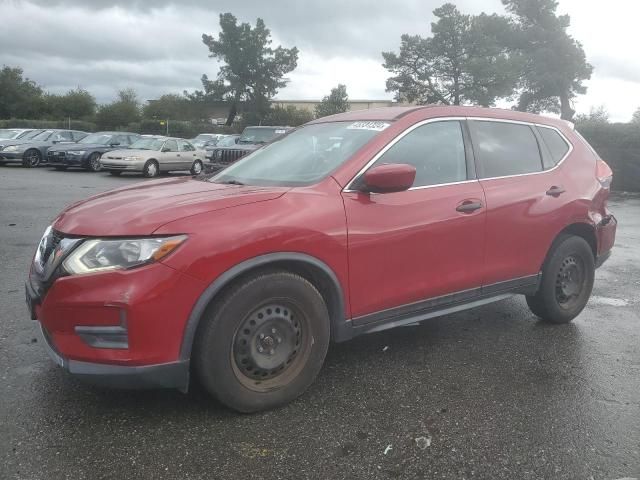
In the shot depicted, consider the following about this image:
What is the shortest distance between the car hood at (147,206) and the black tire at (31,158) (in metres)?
21.0

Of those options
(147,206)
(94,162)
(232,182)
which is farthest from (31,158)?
(147,206)

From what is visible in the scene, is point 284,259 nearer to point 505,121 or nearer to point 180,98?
point 505,121

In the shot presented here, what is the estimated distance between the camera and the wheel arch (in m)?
2.76

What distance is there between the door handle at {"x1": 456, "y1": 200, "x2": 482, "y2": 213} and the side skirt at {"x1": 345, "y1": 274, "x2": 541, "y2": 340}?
57 centimetres

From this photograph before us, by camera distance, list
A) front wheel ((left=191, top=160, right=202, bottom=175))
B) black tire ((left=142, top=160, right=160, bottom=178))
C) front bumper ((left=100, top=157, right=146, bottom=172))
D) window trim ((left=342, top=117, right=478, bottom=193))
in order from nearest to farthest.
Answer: window trim ((left=342, top=117, right=478, bottom=193))
front bumper ((left=100, top=157, right=146, bottom=172))
black tire ((left=142, top=160, right=160, bottom=178))
front wheel ((left=191, top=160, right=202, bottom=175))

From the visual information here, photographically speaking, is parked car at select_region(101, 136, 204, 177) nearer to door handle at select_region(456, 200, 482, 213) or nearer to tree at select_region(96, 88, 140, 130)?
door handle at select_region(456, 200, 482, 213)

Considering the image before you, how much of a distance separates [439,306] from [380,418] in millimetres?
1006

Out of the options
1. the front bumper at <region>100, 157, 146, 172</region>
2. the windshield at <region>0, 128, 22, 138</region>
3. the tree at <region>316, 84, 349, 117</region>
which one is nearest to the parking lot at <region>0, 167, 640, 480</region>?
the front bumper at <region>100, 157, 146, 172</region>

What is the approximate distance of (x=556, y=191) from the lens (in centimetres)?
438

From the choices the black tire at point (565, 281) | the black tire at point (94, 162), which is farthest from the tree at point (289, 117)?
the black tire at point (565, 281)

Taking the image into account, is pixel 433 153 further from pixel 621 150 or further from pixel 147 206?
pixel 621 150

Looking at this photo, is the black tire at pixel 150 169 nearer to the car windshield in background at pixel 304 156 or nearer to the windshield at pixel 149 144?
the windshield at pixel 149 144

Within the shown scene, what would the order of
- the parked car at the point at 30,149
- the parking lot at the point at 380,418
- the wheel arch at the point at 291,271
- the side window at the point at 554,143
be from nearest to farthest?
the parking lot at the point at 380,418 → the wheel arch at the point at 291,271 → the side window at the point at 554,143 → the parked car at the point at 30,149

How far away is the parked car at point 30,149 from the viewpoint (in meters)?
21.4
